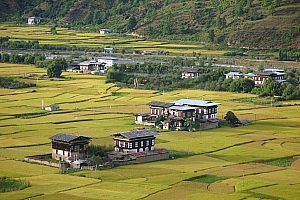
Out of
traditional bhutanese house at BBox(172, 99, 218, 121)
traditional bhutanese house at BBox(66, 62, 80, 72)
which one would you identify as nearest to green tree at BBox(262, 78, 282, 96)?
traditional bhutanese house at BBox(172, 99, 218, 121)

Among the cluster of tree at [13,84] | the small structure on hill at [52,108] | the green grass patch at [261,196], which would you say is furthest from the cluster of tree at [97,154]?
the cluster of tree at [13,84]

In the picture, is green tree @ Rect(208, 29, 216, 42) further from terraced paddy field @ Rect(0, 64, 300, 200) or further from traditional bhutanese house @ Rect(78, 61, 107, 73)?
terraced paddy field @ Rect(0, 64, 300, 200)

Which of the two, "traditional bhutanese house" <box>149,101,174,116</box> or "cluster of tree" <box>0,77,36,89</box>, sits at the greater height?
"cluster of tree" <box>0,77,36,89</box>

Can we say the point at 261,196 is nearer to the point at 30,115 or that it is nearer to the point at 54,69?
the point at 30,115

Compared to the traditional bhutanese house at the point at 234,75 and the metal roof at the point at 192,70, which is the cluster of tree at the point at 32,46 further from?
the traditional bhutanese house at the point at 234,75

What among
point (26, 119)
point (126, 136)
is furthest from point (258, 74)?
point (126, 136)

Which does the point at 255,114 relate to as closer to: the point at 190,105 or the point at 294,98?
the point at 190,105
